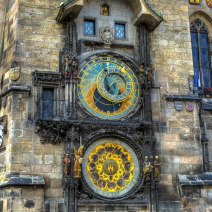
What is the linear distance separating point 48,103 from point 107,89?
1.87 metres

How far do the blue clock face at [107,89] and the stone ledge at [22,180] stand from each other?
2.61 metres

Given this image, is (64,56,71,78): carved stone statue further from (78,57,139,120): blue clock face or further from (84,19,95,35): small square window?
(84,19,95,35): small square window

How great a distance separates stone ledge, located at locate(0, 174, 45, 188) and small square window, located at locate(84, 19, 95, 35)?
16.0 ft

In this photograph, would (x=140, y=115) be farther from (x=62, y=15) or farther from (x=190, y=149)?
(x=62, y=15)

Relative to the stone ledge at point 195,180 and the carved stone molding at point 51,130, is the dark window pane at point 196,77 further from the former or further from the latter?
the carved stone molding at point 51,130

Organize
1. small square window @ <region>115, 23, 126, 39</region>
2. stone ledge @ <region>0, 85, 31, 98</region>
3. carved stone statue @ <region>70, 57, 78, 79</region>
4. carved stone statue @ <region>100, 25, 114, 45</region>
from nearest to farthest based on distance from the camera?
stone ledge @ <region>0, 85, 31, 98</region> → carved stone statue @ <region>70, 57, 78, 79</region> → carved stone statue @ <region>100, 25, 114, 45</region> → small square window @ <region>115, 23, 126, 39</region>

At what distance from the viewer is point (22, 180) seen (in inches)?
482

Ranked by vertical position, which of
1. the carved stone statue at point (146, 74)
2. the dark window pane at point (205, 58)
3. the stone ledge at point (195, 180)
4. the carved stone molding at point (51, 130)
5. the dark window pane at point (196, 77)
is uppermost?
the dark window pane at point (205, 58)

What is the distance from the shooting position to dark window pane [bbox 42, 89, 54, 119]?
13375mm

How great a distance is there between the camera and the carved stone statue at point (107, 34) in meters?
14.3

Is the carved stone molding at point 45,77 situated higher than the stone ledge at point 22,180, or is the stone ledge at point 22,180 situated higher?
the carved stone molding at point 45,77

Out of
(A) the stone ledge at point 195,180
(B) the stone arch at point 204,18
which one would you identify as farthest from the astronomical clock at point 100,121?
(B) the stone arch at point 204,18

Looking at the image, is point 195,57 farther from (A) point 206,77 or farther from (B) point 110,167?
(B) point 110,167

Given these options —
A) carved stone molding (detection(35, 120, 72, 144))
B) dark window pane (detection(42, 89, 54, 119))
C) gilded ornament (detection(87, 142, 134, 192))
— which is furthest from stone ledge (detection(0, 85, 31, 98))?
gilded ornament (detection(87, 142, 134, 192))
